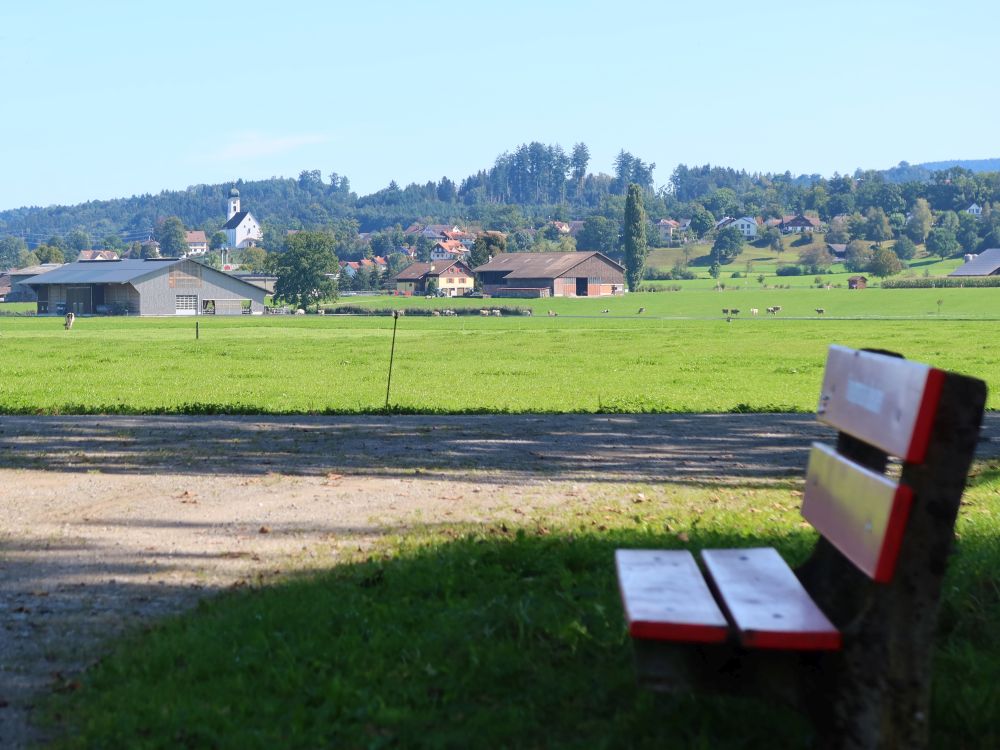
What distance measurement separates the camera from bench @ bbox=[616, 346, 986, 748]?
3359 mm

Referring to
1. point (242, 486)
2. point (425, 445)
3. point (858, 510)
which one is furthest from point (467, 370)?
point (858, 510)

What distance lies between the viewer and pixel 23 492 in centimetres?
980

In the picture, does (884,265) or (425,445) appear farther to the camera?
(884,265)

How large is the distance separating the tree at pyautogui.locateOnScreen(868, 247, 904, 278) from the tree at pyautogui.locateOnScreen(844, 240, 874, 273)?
450 centimetres

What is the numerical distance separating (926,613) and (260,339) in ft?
172

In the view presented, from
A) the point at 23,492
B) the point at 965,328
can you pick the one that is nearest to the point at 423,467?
the point at 23,492

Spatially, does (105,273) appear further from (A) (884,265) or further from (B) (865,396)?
(B) (865,396)

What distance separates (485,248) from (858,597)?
176700 millimetres

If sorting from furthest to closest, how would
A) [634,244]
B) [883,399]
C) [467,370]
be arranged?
1. [634,244]
2. [467,370]
3. [883,399]

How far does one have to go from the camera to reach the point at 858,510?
12.1 feet

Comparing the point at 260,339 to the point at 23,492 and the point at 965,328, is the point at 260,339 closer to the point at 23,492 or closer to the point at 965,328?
the point at 965,328

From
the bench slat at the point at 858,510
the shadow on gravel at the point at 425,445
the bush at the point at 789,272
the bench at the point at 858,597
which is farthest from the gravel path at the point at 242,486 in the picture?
the bush at the point at 789,272

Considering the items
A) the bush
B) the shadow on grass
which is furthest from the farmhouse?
the shadow on grass

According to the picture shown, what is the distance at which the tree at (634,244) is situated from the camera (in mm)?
169000
